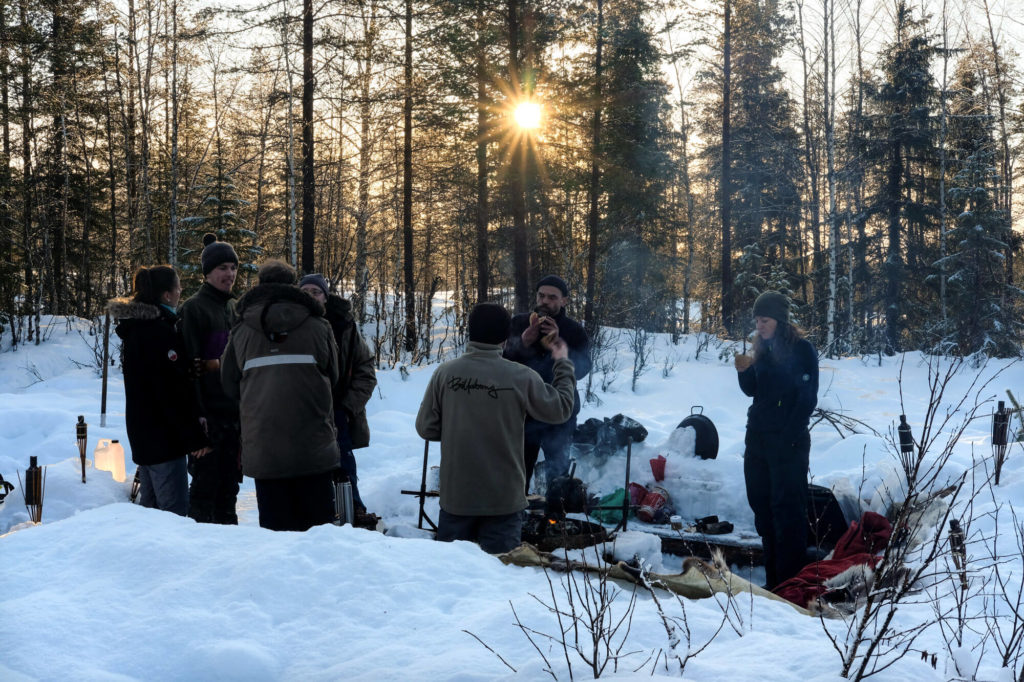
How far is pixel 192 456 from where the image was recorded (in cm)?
460

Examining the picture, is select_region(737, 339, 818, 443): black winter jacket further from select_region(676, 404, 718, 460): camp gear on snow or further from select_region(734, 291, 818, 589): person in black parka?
select_region(676, 404, 718, 460): camp gear on snow

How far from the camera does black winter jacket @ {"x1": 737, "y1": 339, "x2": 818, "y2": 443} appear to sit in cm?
452

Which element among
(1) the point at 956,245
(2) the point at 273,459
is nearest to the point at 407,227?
(2) the point at 273,459

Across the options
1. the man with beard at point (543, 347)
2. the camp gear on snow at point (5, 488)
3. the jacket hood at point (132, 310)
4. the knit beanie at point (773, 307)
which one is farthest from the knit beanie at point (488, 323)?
the camp gear on snow at point (5, 488)

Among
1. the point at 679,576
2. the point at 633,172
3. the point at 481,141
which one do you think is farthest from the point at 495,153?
the point at 679,576

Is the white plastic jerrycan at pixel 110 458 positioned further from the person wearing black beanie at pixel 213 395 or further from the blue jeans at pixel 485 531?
the blue jeans at pixel 485 531

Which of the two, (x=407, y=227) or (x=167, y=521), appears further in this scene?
(x=407, y=227)

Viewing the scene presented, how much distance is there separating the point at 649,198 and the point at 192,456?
18.0 metres

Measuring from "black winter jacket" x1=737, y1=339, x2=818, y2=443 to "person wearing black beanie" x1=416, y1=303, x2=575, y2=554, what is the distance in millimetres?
1677

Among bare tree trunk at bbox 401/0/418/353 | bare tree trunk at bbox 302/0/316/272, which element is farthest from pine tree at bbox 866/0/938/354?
bare tree trunk at bbox 302/0/316/272

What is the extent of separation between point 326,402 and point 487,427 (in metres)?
0.97

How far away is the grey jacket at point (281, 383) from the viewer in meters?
3.79

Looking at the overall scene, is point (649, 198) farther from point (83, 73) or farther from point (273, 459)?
point (273, 459)

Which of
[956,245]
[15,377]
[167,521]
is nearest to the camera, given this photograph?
[167,521]
